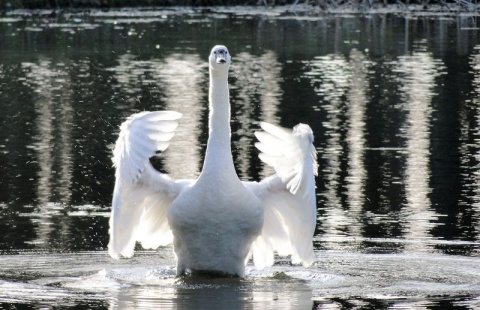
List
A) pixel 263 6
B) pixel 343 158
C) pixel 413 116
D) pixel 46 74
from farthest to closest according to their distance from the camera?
pixel 263 6 < pixel 46 74 < pixel 413 116 < pixel 343 158

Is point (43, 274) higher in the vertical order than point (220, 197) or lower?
lower

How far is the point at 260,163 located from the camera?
1538 centimetres

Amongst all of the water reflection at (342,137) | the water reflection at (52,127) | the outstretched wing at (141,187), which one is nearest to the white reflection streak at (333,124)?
the water reflection at (342,137)

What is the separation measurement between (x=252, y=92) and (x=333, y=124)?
192 inches

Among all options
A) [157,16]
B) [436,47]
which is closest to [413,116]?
[436,47]

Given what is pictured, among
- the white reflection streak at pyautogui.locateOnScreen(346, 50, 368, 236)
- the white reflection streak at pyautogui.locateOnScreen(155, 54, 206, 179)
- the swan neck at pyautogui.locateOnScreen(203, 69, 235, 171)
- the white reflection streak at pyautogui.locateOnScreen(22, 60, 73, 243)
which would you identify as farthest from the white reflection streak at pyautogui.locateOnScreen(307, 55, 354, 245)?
the white reflection streak at pyautogui.locateOnScreen(22, 60, 73, 243)

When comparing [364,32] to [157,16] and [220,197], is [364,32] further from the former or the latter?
[220,197]

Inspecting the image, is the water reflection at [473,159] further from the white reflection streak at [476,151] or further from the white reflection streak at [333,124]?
the white reflection streak at [333,124]

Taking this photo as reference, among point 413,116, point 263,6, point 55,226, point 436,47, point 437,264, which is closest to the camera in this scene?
point 437,264

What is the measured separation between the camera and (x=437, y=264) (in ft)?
32.9

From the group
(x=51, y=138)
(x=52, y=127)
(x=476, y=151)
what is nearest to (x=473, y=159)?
(x=476, y=151)

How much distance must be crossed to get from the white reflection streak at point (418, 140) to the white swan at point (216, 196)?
1.35 metres

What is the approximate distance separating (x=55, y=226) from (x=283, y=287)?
2.96 meters

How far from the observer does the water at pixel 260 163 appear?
9.39 meters
